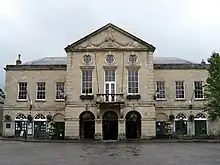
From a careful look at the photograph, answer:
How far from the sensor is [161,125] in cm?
4141

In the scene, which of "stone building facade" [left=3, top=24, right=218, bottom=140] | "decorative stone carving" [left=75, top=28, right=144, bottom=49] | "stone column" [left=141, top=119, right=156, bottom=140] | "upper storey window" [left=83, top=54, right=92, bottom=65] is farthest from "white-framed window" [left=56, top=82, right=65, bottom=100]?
"stone column" [left=141, top=119, right=156, bottom=140]

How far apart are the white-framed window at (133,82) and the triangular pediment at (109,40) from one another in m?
2.93

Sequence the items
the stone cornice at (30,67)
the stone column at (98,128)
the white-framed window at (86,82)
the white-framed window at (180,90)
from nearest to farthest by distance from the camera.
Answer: the stone column at (98,128)
the white-framed window at (86,82)
the white-framed window at (180,90)
the stone cornice at (30,67)

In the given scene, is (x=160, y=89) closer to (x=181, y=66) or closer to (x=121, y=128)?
(x=181, y=66)

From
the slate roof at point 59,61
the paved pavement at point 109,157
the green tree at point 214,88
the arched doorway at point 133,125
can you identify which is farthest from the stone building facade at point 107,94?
the paved pavement at point 109,157

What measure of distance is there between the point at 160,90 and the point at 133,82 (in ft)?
16.7

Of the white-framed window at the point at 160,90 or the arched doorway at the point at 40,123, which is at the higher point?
the white-framed window at the point at 160,90

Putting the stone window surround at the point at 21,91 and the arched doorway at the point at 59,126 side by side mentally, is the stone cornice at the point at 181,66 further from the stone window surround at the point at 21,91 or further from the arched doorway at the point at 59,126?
the stone window surround at the point at 21,91

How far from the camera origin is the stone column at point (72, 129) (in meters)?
38.1

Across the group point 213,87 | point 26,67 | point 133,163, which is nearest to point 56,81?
point 26,67

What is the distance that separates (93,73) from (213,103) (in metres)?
13.2

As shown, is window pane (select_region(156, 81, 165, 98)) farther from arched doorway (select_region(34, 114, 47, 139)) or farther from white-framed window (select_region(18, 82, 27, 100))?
white-framed window (select_region(18, 82, 27, 100))

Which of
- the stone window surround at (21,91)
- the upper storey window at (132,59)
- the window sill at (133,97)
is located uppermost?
the upper storey window at (132,59)

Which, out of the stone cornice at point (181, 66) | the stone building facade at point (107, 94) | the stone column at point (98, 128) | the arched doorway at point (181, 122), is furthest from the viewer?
the stone cornice at point (181, 66)
